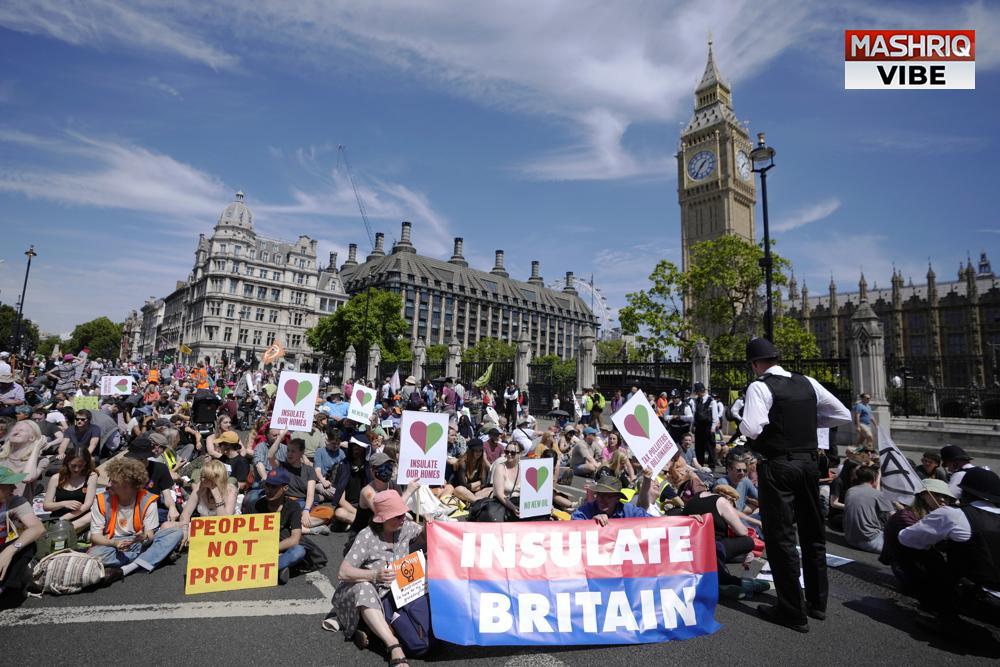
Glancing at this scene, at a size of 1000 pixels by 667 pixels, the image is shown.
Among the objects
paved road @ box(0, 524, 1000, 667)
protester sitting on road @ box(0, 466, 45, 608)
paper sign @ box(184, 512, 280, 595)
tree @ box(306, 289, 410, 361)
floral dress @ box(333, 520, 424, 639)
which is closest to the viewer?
paved road @ box(0, 524, 1000, 667)

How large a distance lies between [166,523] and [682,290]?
30.5m

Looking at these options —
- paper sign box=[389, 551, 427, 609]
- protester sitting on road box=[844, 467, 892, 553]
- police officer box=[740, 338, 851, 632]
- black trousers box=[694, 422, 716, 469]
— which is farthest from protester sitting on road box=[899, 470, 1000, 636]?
black trousers box=[694, 422, 716, 469]

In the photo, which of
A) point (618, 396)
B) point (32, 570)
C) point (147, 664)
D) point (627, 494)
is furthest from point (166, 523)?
point (618, 396)

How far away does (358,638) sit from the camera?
4062 mm

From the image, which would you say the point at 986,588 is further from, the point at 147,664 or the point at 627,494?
the point at 147,664

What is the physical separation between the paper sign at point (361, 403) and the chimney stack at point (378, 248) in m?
105

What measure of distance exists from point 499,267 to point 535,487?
126983mm

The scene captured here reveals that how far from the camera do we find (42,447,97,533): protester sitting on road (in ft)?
21.1

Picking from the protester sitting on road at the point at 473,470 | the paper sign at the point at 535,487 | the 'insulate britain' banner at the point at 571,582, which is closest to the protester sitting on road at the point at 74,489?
the protester sitting on road at the point at 473,470

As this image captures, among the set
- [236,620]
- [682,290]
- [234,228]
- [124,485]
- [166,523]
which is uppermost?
[234,228]

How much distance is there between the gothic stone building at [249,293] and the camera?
79375mm

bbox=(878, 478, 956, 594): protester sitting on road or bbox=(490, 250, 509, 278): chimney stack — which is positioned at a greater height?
A: bbox=(490, 250, 509, 278): chimney stack

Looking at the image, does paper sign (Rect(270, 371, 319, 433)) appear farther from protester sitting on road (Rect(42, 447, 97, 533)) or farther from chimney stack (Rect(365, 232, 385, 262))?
chimney stack (Rect(365, 232, 385, 262))

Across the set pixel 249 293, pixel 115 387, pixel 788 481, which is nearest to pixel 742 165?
pixel 249 293
